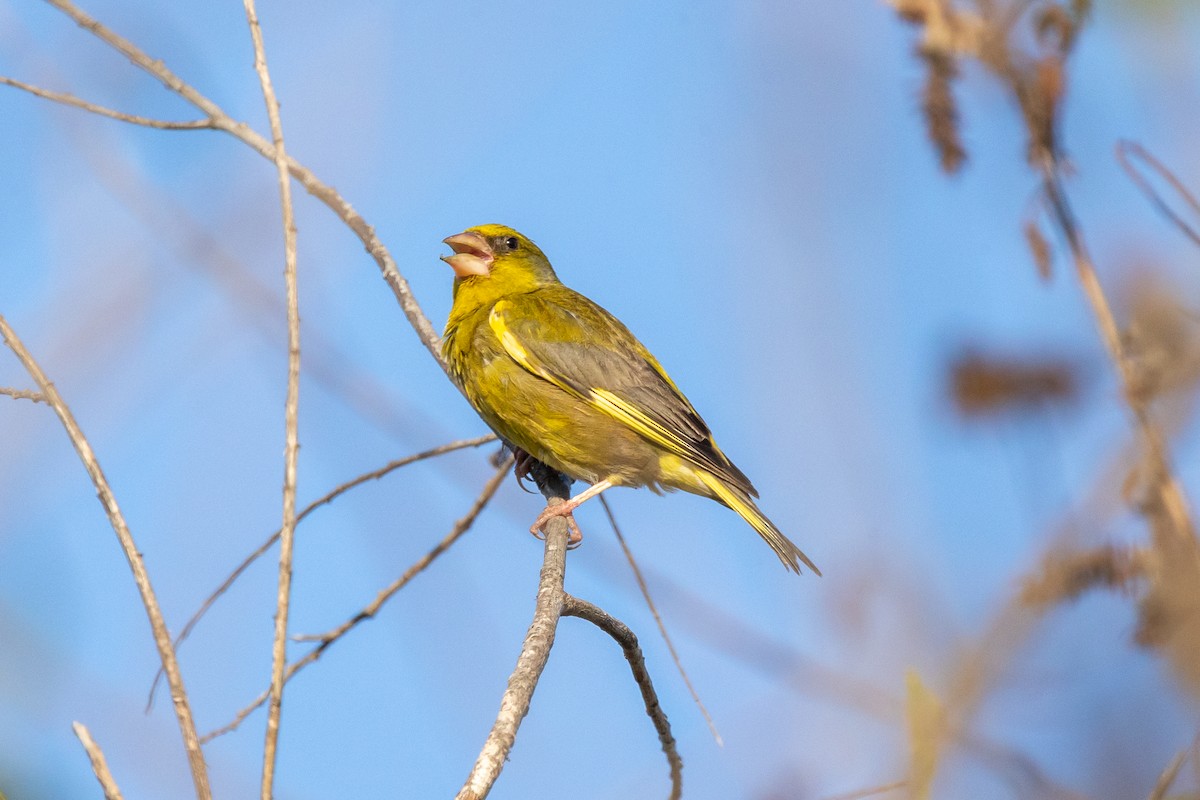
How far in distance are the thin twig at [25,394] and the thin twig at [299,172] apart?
4.30 ft

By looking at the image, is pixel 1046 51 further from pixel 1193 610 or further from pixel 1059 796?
pixel 1059 796

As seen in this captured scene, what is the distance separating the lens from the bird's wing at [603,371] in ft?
17.6

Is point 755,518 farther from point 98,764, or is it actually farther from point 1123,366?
point 98,764

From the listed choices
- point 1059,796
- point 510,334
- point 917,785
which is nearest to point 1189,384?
point 1059,796

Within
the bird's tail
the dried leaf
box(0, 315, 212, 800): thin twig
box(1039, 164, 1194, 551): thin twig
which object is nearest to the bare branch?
the dried leaf

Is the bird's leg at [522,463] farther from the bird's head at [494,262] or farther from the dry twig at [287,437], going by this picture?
the dry twig at [287,437]

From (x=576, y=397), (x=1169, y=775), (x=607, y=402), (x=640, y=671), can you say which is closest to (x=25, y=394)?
(x=640, y=671)

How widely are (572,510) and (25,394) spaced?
262 centimetres

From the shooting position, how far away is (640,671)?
325 centimetres

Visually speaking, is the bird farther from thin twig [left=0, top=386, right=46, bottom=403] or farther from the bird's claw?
thin twig [left=0, top=386, right=46, bottom=403]

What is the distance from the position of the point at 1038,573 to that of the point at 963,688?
53 cm

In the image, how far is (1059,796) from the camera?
2250mm

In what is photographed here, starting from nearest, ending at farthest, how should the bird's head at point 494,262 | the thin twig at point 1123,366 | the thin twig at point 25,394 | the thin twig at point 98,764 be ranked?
1. the thin twig at point 98,764
2. the thin twig at point 25,394
3. the thin twig at point 1123,366
4. the bird's head at point 494,262

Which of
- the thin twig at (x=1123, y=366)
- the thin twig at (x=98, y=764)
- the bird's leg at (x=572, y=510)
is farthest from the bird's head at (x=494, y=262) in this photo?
the thin twig at (x=98, y=764)
